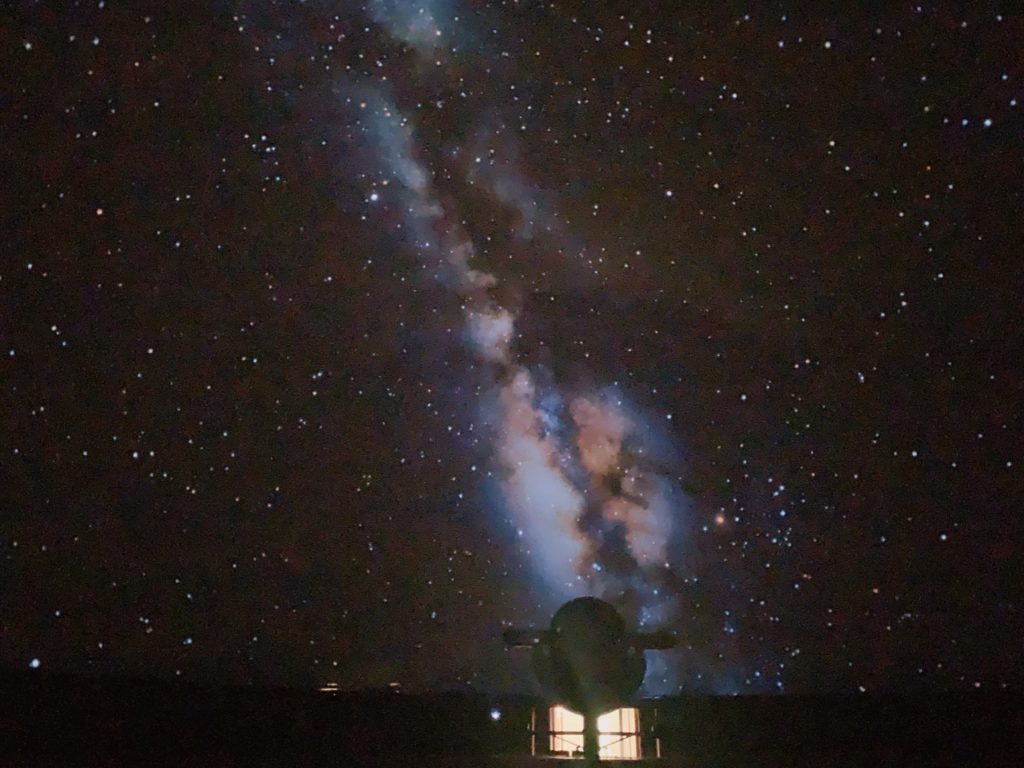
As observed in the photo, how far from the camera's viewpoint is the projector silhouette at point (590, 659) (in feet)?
16.5

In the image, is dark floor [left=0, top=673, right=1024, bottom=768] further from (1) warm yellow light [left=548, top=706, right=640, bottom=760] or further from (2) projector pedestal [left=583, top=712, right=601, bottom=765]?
(2) projector pedestal [left=583, top=712, right=601, bottom=765]

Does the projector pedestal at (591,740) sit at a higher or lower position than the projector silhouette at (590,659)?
lower

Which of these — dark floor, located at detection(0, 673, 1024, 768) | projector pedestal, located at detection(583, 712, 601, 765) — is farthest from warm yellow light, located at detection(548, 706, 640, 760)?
projector pedestal, located at detection(583, 712, 601, 765)

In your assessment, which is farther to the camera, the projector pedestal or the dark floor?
the dark floor

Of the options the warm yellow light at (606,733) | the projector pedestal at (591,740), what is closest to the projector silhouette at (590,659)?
the projector pedestal at (591,740)

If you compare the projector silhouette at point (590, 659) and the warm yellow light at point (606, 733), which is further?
the warm yellow light at point (606, 733)

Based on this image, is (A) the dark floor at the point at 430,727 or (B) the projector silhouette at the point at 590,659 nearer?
(B) the projector silhouette at the point at 590,659

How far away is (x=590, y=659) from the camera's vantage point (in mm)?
5055

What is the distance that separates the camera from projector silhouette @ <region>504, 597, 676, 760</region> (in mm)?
5027

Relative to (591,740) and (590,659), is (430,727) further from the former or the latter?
(590,659)

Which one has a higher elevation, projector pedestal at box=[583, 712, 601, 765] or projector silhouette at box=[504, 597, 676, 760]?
projector silhouette at box=[504, 597, 676, 760]

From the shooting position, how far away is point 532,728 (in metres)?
6.98

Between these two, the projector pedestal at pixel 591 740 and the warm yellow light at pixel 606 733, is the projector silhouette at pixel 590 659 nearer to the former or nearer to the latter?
the projector pedestal at pixel 591 740

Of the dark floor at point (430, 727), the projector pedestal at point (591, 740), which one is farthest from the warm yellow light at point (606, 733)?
the projector pedestal at point (591, 740)
